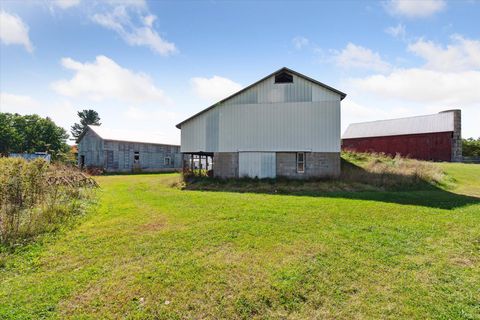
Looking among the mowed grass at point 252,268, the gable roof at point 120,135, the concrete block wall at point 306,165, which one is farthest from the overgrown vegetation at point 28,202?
the gable roof at point 120,135

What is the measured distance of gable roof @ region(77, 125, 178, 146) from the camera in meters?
31.5

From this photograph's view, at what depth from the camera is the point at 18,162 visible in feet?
25.1

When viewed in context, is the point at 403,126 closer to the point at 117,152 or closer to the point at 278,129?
the point at 278,129

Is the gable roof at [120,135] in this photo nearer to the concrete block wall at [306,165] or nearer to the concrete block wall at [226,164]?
the concrete block wall at [226,164]

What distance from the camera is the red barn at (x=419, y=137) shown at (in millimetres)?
32188

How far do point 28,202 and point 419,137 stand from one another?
4041cm

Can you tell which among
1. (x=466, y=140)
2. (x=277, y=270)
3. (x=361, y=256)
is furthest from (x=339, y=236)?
(x=466, y=140)

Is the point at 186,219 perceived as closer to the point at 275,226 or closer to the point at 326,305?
the point at 275,226

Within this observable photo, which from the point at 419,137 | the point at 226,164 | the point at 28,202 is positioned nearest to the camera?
the point at 28,202

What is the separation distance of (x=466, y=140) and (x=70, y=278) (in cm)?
5182

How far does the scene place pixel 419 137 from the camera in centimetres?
3425

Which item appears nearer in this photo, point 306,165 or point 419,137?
Answer: point 306,165

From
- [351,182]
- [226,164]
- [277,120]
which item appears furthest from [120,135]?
[351,182]

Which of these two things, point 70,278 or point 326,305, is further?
point 70,278
